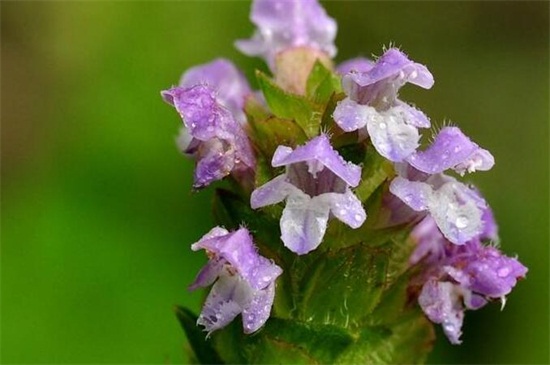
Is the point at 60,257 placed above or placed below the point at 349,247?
below

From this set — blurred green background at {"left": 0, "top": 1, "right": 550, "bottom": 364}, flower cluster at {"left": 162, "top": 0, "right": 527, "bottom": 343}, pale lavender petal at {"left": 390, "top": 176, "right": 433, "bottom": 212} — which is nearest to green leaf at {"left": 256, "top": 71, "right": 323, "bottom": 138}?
flower cluster at {"left": 162, "top": 0, "right": 527, "bottom": 343}

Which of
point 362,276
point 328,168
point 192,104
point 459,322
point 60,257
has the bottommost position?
point 60,257

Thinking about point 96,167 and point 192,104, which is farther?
point 96,167

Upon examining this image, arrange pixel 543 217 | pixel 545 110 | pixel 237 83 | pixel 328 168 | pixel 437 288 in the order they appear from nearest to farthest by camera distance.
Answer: pixel 328 168 < pixel 437 288 < pixel 237 83 < pixel 543 217 < pixel 545 110

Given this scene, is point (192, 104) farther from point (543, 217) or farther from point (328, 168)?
point (543, 217)

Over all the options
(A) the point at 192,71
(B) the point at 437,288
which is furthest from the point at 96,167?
(B) the point at 437,288
